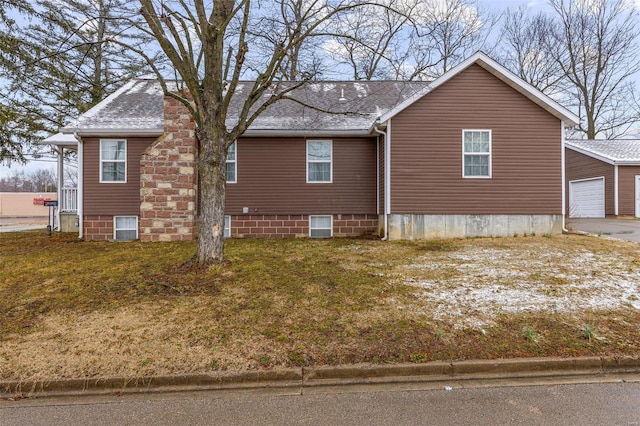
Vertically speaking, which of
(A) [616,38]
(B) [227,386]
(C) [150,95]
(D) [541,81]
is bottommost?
(B) [227,386]

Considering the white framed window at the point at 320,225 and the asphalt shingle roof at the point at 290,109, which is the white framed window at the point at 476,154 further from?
the white framed window at the point at 320,225

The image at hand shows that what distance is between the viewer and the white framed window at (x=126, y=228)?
11242 millimetres

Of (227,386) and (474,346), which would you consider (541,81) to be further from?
(227,386)

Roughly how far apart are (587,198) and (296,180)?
1620cm

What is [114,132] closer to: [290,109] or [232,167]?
[232,167]

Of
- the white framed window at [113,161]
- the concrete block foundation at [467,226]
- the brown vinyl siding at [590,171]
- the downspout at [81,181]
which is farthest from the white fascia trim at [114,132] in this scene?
the brown vinyl siding at [590,171]

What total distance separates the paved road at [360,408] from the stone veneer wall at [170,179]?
7.13 m

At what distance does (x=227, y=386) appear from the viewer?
3.38 metres

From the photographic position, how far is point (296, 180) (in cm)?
1139

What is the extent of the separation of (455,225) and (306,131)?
522 cm

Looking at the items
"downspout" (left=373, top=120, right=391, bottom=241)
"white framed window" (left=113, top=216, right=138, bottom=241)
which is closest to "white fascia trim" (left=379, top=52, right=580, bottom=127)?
"downspout" (left=373, top=120, right=391, bottom=241)

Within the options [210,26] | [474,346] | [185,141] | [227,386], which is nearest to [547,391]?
[474,346]

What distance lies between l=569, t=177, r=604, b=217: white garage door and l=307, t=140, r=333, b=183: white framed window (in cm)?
1460

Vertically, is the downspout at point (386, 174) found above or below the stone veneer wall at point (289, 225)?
above
